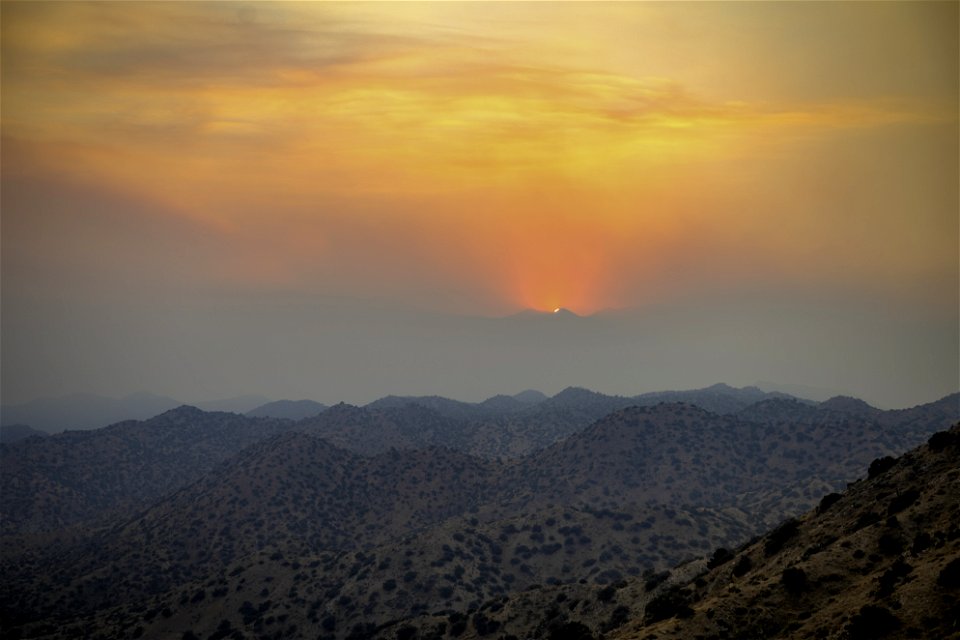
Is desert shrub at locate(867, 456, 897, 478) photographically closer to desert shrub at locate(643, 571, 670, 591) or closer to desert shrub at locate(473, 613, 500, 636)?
desert shrub at locate(643, 571, 670, 591)

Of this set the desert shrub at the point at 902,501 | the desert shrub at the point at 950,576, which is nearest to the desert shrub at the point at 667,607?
the desert shrub at the point at 950,576

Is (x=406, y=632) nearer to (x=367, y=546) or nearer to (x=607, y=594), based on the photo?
(x=607, y=594)

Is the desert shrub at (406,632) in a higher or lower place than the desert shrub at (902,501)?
lower

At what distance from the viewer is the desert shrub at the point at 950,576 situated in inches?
1383

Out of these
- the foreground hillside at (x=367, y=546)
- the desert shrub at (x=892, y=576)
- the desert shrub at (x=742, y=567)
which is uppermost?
the desert shrub at (x=892, y=576)

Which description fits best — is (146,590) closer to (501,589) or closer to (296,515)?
(296,515)

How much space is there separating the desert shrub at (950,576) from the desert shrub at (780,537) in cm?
1811

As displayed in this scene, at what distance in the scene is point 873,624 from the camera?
113ft

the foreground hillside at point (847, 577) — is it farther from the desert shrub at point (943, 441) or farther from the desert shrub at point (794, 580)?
the desert shrub at point (943, 441)

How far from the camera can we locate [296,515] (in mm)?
173250

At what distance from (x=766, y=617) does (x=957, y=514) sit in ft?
47.1

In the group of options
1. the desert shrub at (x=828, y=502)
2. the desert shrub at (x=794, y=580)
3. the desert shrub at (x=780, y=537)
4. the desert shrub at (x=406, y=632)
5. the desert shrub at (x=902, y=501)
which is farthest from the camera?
the desert shrub at (x=406, y=632)

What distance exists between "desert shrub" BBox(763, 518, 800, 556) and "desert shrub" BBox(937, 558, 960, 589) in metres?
18.1

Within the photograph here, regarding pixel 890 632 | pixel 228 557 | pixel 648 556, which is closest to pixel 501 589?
pixel 648 556
